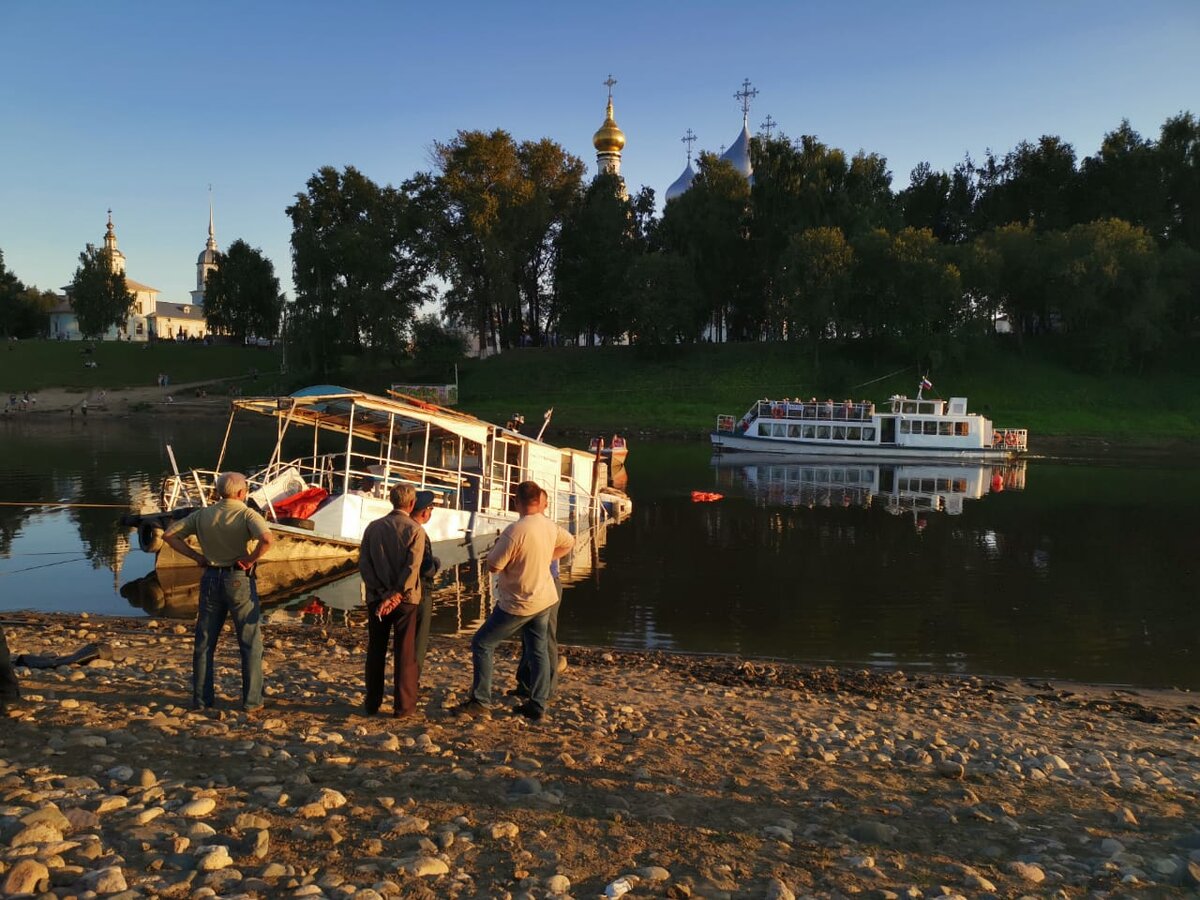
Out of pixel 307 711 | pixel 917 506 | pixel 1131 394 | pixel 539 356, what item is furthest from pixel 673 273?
pixel 307 711

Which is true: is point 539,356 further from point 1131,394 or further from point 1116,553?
point 1116,553

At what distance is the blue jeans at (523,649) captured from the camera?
29.7ft

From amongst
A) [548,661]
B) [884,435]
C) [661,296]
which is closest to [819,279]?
[661,296]

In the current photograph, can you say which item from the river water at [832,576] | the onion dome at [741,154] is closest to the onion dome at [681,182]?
the onion dome at [741,154]

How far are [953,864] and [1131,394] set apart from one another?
7093cm

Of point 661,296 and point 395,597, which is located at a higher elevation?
point 661,296

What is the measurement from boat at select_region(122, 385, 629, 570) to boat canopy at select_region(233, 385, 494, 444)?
4 centimetres

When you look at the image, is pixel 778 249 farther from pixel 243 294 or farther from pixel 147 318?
pixel 147 318

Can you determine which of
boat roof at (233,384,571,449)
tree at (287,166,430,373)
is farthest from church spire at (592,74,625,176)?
boat roof at (233,384,571,449)

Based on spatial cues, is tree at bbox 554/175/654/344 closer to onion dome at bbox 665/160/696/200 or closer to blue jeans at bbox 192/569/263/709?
onion dome at bbox 665/160/696/200

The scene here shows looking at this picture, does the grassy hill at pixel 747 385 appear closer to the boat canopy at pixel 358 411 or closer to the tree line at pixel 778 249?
the tree line at pixel 778 249

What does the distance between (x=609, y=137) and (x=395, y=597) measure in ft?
320

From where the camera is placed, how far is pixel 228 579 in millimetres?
8719

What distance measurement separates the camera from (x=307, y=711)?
29.3ft
